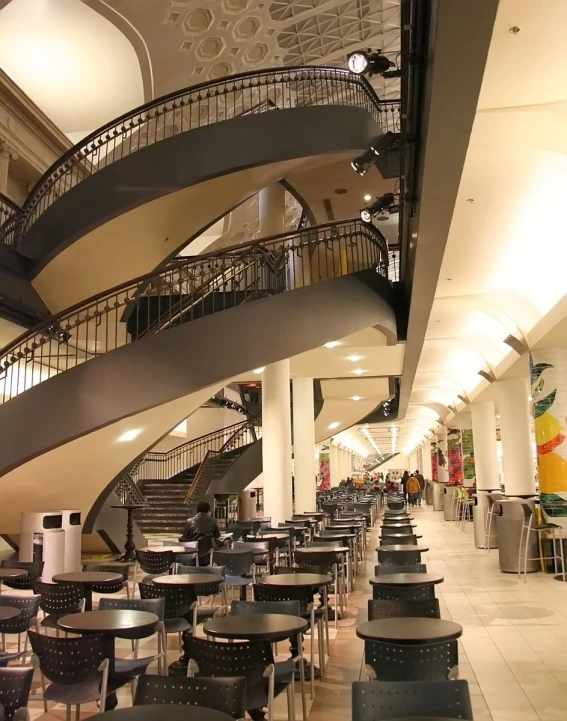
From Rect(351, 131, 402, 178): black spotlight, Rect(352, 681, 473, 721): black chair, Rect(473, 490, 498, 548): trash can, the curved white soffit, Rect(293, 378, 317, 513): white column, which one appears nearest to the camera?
Rect(352, 681, 473, 721): black chair

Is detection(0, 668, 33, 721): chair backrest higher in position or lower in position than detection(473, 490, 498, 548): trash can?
higher

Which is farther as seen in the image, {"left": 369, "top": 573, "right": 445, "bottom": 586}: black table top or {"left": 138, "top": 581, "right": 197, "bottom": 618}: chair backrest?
{"left": 369, "top": 573, "right": 445, "bottom": 586}: black table top

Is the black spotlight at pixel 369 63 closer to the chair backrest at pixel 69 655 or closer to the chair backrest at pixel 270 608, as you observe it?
the chair backrest at pixel 270 608

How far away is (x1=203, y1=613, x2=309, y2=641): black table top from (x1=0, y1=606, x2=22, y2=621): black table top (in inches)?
49.1

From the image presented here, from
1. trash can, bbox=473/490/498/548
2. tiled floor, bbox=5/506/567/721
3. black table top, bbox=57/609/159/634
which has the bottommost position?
tiled floor, bbox=5/506/567/721

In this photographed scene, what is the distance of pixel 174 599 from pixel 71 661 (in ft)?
5.41

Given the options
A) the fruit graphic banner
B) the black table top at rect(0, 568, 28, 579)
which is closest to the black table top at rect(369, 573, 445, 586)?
the black table top at rect(0, 568, 28, 579)

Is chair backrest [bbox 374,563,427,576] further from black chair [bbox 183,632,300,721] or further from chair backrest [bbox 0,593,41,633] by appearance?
chair backrest [bbox 0,593,41,633]

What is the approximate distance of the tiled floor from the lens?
445cm

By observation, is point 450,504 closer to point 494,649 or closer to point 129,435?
point 129,435

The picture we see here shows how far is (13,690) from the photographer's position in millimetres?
2635

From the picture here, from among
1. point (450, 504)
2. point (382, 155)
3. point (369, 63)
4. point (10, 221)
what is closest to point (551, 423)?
point (382, 155)

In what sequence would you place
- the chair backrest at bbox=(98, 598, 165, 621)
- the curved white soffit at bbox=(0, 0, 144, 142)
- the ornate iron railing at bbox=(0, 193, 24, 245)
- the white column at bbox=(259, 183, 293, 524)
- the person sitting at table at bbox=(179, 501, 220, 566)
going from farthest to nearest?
1. the curved white soffit at bbox=(0, 0, 144, 142)
2. the white column at bbox=(259, 183, 293, 524)
3. the ornate iron railing at bbox=(0, 193, 24, 245)
4. the person sitting at table at bbox=(179, 501, 220, 566)
5. the chair backrest at bbox=(98, 598, 165, 621)

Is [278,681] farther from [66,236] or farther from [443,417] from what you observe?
[443,417]
